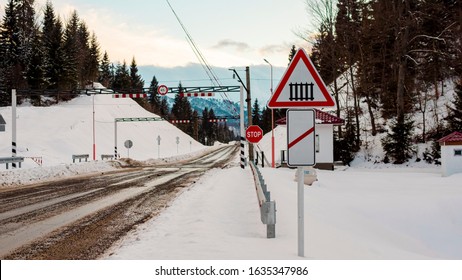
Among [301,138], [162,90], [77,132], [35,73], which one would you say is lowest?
[301,138]

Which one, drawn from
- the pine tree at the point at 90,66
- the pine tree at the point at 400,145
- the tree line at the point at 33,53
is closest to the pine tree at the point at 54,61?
the tree line at the point at 33,53

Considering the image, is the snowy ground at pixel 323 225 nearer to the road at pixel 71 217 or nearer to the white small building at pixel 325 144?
the road at pixel 71 217

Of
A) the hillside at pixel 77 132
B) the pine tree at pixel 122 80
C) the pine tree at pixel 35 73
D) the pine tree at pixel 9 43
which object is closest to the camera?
the hillside at pixel 77 132

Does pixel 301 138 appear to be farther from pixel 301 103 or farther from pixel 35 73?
pixel 35 73

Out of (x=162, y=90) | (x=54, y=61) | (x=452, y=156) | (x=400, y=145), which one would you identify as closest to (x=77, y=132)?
(x=54, y=61)

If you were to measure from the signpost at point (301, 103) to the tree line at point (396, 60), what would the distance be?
26.1 meters

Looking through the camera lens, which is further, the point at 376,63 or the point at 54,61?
the point at 54,61

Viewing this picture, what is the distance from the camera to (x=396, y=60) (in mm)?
35375

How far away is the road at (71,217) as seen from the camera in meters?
5.75

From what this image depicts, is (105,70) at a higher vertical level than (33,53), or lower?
higher

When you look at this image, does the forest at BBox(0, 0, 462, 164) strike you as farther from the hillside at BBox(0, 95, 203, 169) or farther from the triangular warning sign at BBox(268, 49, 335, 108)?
the triangular warning sign at BBox(268, 49, 335, 108)

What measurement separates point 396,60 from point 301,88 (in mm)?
34388
